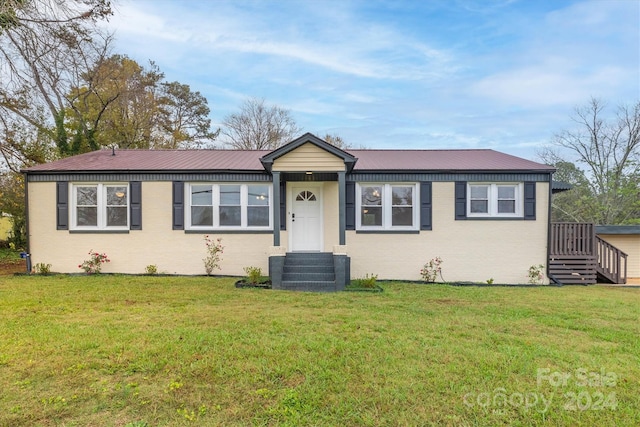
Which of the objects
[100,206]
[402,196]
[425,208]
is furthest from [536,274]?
[100,206]

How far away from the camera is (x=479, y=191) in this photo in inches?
384

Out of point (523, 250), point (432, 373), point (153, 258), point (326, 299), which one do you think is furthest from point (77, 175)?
point (523, 250)

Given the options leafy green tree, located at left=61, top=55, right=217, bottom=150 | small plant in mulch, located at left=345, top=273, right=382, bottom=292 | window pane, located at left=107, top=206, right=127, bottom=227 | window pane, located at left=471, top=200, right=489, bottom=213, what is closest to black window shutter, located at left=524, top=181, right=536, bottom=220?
window pane, located at left=471, top=200, right=489, bottom=213

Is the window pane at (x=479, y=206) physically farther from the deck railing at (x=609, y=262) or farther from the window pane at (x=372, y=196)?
the deck railing at (x=609, y=262)

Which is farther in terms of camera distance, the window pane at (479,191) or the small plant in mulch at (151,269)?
the window pane at (479,191)

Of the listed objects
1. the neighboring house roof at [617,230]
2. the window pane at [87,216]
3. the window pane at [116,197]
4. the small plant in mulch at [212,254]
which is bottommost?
the small plant in mulch at [212,254]

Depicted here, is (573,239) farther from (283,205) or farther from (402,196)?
(283,205)

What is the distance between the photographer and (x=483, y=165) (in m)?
9.83

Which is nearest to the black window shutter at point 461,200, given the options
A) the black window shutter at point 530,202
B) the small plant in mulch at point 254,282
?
the black window shutter at point 530,202

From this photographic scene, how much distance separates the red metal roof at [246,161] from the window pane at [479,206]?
3.35 feet

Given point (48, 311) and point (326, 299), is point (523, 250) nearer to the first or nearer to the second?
point (326, 299)

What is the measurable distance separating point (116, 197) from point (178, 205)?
2.04 meters

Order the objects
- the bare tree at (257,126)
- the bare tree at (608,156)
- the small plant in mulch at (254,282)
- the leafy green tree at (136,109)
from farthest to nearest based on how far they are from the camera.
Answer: the bare tree at (257,126), the leafy green tree at (136,109), the bare tree at (608,156), the small plant in mulch at (254,282)

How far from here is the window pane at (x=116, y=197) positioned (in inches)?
383
